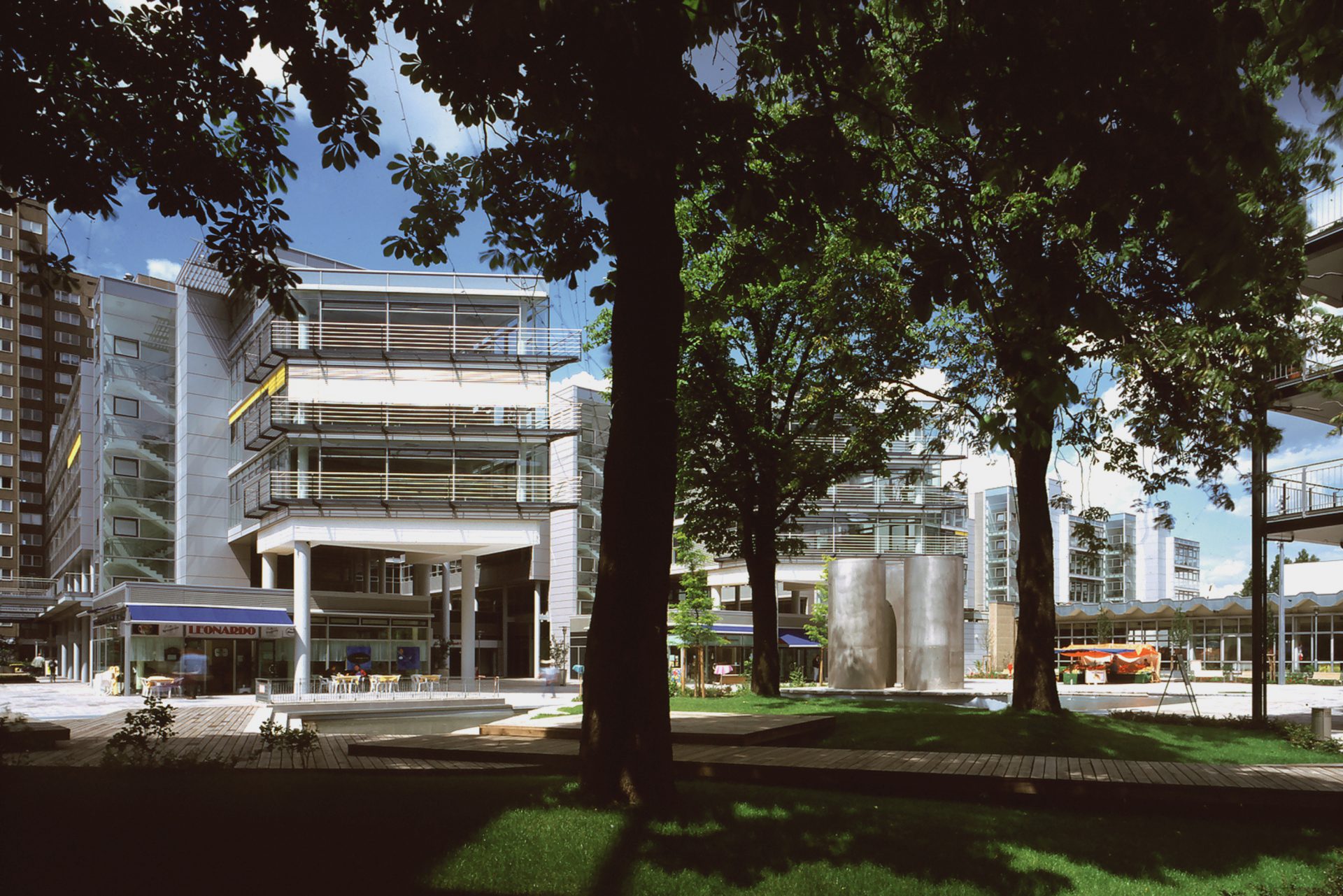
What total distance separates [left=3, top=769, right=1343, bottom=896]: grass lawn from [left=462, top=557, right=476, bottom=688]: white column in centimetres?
3319

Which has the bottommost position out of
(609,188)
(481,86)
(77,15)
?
(609,188)

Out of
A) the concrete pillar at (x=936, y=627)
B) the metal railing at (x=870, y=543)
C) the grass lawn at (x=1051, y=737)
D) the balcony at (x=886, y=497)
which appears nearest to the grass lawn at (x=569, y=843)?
the grass lawn at (x=1051, y=737)

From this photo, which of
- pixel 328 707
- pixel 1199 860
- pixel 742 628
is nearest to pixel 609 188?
pixel 1199 860

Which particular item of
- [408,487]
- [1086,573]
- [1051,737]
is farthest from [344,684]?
[1086,573]

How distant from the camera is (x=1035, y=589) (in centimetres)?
1767

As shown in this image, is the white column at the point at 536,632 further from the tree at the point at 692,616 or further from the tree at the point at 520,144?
the tree at the point at 520,144

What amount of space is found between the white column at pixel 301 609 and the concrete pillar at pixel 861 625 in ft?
67.3

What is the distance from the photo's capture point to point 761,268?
31.0 ft

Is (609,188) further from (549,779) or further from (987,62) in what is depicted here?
(549,779)

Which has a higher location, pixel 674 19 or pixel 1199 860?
pixel 674 19

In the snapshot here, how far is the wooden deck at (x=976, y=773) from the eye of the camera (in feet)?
32.4

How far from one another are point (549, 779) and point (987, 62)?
6.77 m

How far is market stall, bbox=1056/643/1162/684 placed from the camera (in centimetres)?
4744

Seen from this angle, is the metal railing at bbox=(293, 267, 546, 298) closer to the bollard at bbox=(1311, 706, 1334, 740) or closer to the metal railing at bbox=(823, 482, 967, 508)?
the metal railing at bbox=(823, 482, 967, 508)
